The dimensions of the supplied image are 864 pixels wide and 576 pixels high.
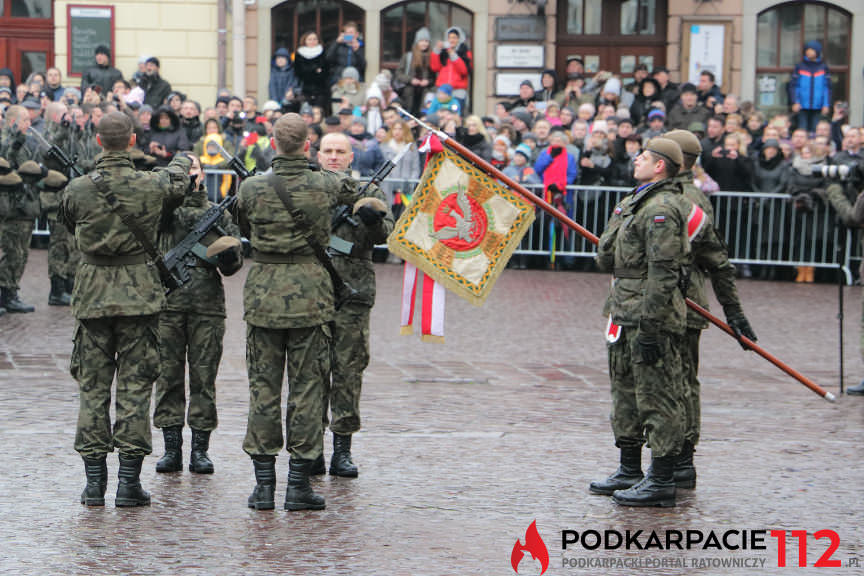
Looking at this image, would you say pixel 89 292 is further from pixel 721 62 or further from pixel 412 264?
pixel 721 62

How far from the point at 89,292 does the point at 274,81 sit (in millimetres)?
15149

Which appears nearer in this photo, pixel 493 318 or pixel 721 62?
pixel 493 318

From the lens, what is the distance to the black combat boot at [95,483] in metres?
7.03

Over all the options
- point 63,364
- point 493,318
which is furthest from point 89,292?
point 493,318


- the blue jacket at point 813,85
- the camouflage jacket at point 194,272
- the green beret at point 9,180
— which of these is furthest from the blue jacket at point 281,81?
the camouflage jacket at point 194,272

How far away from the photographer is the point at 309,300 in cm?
707

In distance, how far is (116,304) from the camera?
709cm

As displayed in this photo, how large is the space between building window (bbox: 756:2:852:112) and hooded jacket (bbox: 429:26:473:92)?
479 centimetres

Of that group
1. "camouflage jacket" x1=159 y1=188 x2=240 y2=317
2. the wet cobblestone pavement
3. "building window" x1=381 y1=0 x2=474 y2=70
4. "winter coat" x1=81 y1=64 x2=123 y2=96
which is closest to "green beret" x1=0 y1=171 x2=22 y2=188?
the wet cobblestone pavement

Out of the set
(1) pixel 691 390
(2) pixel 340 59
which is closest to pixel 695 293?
(1) pixel 691 390

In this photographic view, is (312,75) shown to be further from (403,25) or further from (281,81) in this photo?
(403,25)

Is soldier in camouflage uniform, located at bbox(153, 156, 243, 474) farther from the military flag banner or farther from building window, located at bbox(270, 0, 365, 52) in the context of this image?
building window, located at bbox(270, 0, 365, 52)

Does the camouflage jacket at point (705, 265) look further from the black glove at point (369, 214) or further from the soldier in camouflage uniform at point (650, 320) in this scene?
the black glove at point (369, 214)

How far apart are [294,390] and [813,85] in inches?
631
